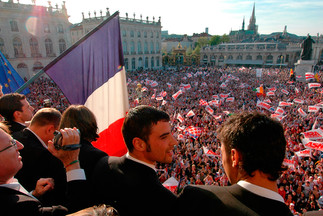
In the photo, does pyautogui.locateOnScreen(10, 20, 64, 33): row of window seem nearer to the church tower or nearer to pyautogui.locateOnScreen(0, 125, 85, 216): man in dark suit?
Answer: pyautogui.locateOnScreen(0, 125, 85, 216): man in dark suit

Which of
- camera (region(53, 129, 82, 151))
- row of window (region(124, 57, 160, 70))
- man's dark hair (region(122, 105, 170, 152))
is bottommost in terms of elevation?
row of window (region(124, 57, 160, 70))

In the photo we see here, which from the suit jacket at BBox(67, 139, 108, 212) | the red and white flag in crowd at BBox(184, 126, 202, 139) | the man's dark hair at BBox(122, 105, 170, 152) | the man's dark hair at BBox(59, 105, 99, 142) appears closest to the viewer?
the suit jacket at BBox(67, 139, 108, 212)

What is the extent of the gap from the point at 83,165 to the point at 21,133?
129cm

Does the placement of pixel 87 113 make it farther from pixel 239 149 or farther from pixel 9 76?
pixel 9 76

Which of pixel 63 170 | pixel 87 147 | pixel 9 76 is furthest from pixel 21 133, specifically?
pixel 9 76

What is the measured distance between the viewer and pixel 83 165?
2.16m

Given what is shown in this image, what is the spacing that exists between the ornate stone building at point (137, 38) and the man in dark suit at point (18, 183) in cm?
5164

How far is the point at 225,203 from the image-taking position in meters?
1.37

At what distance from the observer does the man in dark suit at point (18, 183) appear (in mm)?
1423

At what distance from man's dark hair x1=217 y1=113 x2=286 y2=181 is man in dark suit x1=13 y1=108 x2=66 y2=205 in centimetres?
173

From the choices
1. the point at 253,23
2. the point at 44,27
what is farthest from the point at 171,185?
the point at 253,23

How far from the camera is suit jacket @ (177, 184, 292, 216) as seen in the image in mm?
1326


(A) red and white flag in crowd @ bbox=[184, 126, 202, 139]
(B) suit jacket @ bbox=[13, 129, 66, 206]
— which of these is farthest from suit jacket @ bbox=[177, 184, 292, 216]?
(A) red and white flag in crowd @ bbox=[184, 126, 202, 139]

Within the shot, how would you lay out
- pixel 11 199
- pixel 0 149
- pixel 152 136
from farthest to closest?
pixel 152 136, pixel 0 149, pixel 11 199
